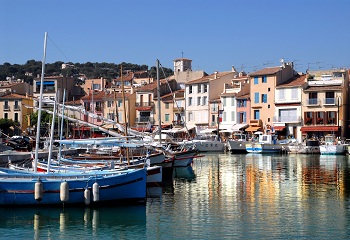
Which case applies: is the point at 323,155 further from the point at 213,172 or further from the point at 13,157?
the point at 13,157

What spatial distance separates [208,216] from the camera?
30.3 metres

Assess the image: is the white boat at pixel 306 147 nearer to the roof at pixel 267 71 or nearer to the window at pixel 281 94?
the window at pixel 281 94

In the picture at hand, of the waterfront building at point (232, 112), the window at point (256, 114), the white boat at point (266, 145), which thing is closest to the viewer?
the white boat at point (266, 145)

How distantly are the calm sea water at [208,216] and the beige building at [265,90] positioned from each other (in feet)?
181

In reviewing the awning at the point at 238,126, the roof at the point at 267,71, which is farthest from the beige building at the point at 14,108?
the roof at the point at 267,71

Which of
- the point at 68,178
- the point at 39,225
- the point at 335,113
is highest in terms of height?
the point at 335,113

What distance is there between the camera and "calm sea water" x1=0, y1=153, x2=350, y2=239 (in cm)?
2661

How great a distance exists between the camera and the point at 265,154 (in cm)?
8512

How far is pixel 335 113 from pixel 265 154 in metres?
13.4

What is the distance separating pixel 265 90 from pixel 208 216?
70.3 m

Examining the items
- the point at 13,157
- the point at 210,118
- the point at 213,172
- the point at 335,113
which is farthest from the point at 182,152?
the point at 210,118

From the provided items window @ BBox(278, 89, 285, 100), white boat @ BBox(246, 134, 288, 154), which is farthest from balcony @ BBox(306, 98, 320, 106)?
white boat @ BBox(246, 134, 288, 154)

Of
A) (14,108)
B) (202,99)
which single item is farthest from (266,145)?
(14,108)

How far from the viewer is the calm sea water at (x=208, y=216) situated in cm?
2661
